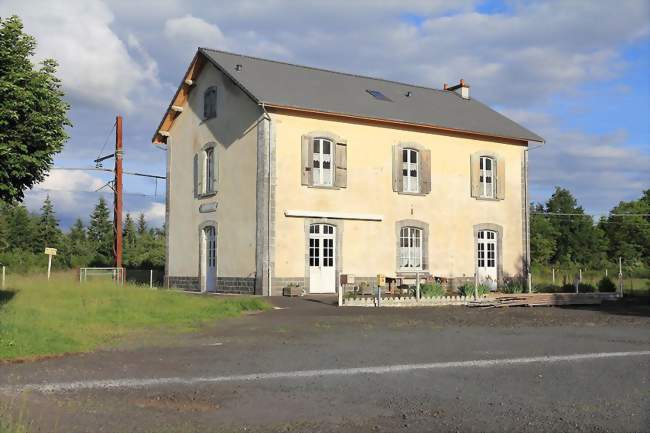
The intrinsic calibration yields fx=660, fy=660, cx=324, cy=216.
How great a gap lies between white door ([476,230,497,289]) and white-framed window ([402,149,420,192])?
134 inches

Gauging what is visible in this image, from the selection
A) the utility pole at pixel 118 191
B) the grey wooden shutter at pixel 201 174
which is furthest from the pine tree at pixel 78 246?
the grey wooden shutter at pixel 201 174

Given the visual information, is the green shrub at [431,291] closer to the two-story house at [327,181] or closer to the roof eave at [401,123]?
the two-story house at [327,181]

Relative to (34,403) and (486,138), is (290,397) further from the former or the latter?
(486,138)

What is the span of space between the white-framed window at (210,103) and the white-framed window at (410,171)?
22.0 feet

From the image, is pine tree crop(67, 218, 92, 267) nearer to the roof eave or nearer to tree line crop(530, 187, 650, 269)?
the roof eave

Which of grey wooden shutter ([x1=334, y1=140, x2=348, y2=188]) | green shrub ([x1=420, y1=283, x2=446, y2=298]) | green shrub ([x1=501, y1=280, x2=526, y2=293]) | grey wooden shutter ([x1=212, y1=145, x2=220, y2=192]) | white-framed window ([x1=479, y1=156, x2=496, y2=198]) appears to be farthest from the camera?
white-framed window ([x1=479, y1=156, x2=496, y2=198])

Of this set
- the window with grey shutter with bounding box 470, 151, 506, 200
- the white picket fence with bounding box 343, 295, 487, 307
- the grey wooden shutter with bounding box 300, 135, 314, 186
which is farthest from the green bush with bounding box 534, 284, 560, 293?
the grey wooden shutter with bounding box 300, 135, 314, 186

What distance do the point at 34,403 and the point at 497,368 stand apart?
486 centimetres

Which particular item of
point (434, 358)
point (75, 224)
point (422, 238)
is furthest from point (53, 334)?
point (75, 224)

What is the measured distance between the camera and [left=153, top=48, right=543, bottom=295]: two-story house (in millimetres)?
20359

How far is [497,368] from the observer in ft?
24.8

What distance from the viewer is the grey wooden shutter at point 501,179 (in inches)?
974

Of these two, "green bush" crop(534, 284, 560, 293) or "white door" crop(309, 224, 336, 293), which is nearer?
"white door" crop(309, 224, 336, 293)

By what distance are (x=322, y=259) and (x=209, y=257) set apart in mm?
4302
